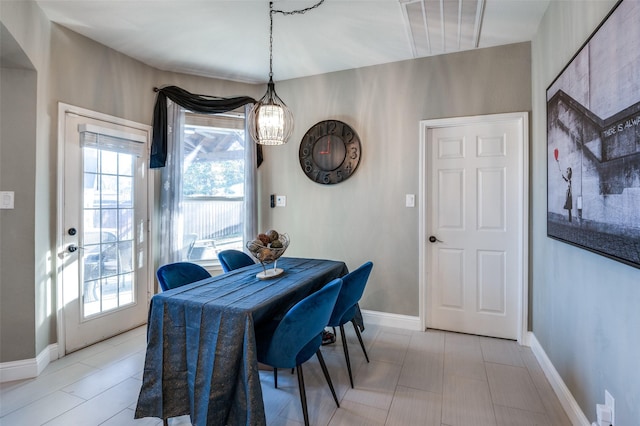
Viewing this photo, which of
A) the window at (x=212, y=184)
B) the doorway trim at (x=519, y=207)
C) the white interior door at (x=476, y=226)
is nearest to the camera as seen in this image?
the doorway trim at (x=519, y=207)

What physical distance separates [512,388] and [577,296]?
809 millimetres

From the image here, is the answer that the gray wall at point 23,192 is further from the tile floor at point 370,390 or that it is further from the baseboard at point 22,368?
the tile floor at point 370,390

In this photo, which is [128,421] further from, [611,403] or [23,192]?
[611,403]

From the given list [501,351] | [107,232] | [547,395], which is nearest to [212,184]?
[107,232]

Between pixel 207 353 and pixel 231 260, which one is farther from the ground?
pixel 231 260

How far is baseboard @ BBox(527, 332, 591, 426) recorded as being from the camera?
1.68m

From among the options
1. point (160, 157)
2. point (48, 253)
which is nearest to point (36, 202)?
point (48, 253)

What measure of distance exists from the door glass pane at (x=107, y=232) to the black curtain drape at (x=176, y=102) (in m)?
0.25

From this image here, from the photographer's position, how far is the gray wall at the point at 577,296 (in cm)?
126

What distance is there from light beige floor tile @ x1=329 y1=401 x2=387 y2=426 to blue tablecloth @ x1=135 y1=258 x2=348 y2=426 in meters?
0.57

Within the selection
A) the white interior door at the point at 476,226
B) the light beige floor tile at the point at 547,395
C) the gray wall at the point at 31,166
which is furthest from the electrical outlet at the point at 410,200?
the gray wall at the point at 31,166

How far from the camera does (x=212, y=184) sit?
3.58 metres

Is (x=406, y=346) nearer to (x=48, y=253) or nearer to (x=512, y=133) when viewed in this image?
(x=512, y=133)

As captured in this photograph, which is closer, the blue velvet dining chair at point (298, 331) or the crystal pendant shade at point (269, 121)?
the blue velvet dining chair at point (298, 331)
